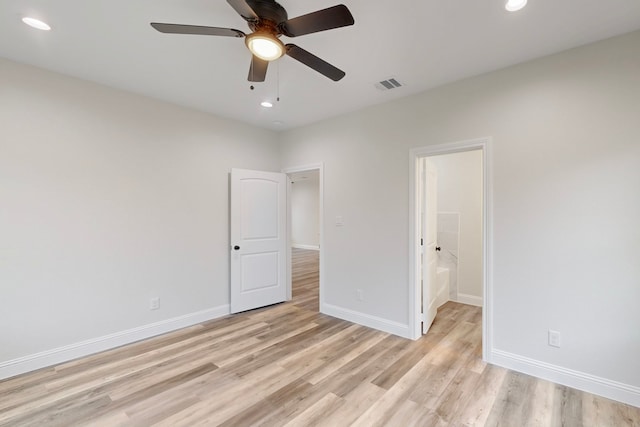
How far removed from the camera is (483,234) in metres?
2.79

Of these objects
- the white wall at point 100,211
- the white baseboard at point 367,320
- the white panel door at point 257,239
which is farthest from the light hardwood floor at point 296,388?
the white panel door at point 257,239

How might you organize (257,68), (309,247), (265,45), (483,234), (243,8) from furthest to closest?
1. (309,247)
2. (483,234)
3. (257,68)
4. (265,45)
5. (243,8)

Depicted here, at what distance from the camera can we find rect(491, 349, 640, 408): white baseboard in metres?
2.14

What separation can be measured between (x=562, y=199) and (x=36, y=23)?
4.33 m

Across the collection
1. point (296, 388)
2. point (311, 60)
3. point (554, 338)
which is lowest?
point (296, 388)

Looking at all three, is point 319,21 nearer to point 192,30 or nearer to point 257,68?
point 257,68

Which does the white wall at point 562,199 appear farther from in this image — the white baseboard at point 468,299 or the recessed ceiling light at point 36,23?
the recessed ceiling light at point 36,23

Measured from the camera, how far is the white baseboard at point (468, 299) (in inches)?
172

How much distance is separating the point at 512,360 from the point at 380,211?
1953mm

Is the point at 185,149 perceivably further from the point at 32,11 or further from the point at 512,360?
the point at 512,360

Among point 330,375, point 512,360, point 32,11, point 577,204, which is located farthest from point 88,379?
point 577,204

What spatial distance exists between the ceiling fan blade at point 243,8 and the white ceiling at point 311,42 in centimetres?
34

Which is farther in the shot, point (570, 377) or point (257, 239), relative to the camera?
point (257, 239)

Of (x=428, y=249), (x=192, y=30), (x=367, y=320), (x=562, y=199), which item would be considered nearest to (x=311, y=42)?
(x=192, y=30)
